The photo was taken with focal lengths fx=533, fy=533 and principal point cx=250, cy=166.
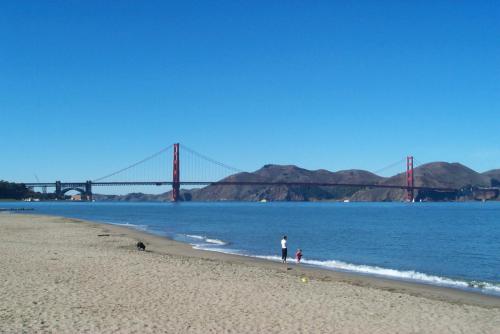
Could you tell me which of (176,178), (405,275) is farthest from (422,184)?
(405,275)

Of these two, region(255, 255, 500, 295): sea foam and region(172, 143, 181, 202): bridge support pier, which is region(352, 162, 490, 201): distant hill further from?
region(255, 255, 500, 295): sea foam

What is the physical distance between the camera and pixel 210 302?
889 cm

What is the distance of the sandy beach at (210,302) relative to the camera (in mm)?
7273

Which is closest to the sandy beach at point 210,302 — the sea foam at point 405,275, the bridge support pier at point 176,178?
the sea foam at point 405,275

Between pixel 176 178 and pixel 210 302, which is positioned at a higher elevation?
pixel 176 178

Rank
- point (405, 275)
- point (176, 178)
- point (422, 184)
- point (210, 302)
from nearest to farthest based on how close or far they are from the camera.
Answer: point (210, 302), point (405, 275), point (176, 178), point (422, 184)

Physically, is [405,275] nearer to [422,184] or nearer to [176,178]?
[176,178]

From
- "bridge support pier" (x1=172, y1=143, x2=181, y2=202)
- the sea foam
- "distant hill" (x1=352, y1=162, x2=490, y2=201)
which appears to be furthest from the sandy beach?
"distant hill" (x1=352, y1=162, x2=490, y2=201)

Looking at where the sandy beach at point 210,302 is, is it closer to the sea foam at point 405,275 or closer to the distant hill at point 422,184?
the sea foam at point 405,275

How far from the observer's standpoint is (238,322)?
7547mm

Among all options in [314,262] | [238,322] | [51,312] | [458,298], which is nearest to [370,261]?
[314,262]

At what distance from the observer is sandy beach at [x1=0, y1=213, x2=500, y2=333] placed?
7273 millimetres

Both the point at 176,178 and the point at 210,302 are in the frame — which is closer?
the point at 210,302

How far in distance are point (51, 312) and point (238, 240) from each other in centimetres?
2087
